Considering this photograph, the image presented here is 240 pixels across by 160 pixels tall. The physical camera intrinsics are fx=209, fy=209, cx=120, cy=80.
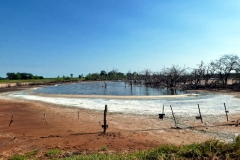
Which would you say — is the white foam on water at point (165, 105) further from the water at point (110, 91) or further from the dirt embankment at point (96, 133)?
the water at point (110, 91)

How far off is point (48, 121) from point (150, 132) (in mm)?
10170

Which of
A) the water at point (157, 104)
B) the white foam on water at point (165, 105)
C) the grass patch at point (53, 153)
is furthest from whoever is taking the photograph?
the water at point (157, 104)

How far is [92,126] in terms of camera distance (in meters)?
17.8

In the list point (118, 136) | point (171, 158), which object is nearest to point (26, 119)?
point (118, 136)

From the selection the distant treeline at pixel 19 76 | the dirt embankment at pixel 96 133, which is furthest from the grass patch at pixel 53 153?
the distant treeline at pixel 19 76

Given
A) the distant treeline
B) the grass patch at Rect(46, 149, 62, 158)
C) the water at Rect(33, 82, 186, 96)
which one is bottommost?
the grass patch at Rect(46, 149, 62, 158)

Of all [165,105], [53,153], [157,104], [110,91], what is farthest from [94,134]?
[110,91]

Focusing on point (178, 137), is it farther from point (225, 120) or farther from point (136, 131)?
point (225, 120)

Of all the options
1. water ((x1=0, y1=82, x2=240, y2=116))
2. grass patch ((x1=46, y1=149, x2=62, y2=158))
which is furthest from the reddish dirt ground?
water ((x1=0, y1=82, x2=240, y2=116))

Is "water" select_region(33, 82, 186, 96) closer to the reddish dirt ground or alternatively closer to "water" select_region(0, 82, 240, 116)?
"water" select_region(0, 82, 240, 116)

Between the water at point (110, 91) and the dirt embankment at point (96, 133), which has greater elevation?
the water at point (110, 91)

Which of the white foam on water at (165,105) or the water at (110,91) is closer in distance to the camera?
the white foam on water at (165,105)

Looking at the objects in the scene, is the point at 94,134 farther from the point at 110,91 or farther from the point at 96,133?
the point at 110,91

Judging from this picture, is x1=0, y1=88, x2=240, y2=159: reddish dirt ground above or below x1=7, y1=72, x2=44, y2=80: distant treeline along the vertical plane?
below
